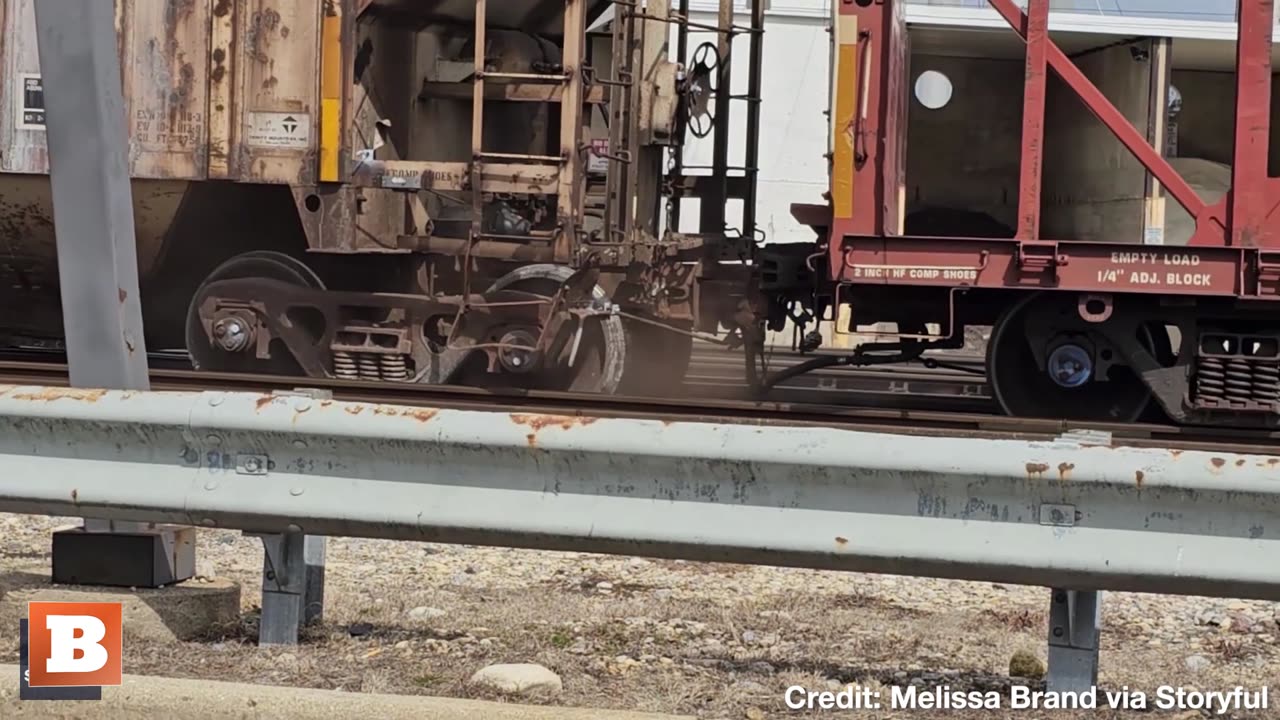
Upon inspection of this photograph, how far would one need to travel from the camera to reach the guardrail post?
15.9 feet

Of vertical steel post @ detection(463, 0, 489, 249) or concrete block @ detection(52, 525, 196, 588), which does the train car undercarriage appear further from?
concrete block @ detection(52, 525, 196, 588)

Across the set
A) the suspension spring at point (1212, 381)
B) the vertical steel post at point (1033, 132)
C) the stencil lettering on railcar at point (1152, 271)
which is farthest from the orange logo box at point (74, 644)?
the suspension spring at point (1212, 381)

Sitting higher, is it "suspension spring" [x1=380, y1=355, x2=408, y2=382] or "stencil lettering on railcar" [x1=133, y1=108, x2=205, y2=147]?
"stencil lettering on railcar" [x1=133, y1=108, x2=205, y2=147]

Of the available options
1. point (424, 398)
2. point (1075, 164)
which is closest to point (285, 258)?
point (424, 398)

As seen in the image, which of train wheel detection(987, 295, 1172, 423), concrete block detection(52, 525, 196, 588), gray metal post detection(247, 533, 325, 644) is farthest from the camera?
train wheel detection(987, 295, 1172, 423)

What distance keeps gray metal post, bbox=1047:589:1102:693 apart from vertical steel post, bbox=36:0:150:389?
10.1ft

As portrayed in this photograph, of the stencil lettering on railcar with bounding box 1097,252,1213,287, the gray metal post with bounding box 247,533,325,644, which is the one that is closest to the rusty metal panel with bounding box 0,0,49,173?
the gray metal post with bounding box 247,533,325,644

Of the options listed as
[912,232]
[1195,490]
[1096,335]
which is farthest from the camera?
[912,232]

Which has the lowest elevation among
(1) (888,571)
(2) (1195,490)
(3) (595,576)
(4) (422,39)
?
(3) (595,576)

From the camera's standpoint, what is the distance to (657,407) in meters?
9.13

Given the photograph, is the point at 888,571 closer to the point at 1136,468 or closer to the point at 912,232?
the point at 1136,468

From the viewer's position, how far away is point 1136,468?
12.2ft

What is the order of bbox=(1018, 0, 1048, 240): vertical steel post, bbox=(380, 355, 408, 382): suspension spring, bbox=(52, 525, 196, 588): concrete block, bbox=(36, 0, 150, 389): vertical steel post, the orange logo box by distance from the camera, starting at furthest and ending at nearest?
bbox=(380, 355, 408, 382): suspension spring → bbox=(1018, 0, 1048, 240): vertical steel post → bbox=(36, 0, 150, 389): vertical steel post → bbox=(52, 525, 196, 588): concrete block → the orange logo box

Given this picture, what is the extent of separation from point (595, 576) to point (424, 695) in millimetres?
1896
